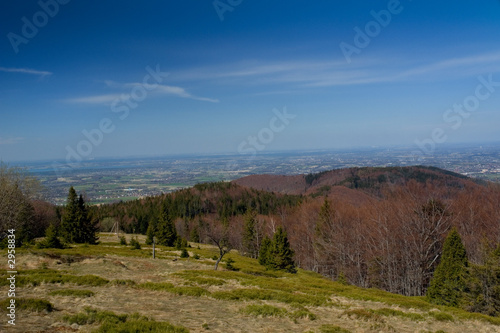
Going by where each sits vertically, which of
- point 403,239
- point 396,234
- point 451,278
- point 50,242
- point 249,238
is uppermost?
point 50,242

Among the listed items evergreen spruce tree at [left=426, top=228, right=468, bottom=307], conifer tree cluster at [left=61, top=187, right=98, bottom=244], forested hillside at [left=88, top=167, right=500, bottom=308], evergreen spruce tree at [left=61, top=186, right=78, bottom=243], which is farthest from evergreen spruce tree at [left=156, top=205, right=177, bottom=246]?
evergreen spruce tree at [left=426, top=228, right=468, bottom=307]

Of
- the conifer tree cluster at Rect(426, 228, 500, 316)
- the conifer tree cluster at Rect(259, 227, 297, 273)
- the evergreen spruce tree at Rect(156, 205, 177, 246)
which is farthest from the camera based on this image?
the evergreen spruce tree at Rect(156, 205, 177, 246)

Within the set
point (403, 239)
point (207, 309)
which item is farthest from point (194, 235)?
point (207, 309)

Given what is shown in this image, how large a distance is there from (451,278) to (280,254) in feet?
79.9

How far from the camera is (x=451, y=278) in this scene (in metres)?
33.1

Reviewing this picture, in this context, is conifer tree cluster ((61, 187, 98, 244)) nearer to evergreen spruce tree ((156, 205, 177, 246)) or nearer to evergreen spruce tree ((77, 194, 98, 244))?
evergreen spruce tree ((77, 194, 98, 244))

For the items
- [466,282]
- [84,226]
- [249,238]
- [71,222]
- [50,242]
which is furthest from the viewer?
[249,238]

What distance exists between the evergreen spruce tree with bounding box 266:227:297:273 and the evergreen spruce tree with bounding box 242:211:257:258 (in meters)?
28.1

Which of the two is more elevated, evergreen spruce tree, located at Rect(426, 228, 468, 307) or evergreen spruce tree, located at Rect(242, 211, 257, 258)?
evergreen spruce tree, located at Rect(426, 228, 468, 307)

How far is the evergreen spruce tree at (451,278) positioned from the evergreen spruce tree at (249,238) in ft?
162

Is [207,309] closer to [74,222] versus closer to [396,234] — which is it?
[396,234]

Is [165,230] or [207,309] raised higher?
[207,309]

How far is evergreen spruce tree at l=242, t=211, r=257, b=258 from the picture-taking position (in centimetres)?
7869

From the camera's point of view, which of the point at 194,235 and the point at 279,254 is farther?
the point at 194,235
